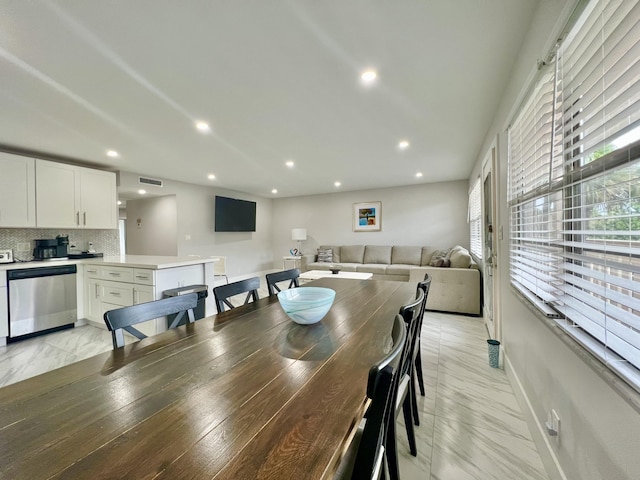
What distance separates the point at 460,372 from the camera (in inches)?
90.2

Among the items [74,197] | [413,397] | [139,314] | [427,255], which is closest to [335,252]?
[427,255]

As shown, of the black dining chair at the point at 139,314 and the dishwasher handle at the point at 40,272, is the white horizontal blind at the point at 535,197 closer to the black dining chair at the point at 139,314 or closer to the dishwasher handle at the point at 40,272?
the black dining chair at the point at 139,314

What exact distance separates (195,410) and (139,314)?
722mm

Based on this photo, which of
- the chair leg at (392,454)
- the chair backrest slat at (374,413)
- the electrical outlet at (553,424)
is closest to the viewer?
the chair backrest slat at (374,413)

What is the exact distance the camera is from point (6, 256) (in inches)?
130

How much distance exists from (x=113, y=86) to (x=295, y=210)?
586cm

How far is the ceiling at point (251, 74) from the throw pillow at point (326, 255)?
10.4ft

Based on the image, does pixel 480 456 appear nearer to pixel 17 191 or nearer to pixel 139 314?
pixel 139 314

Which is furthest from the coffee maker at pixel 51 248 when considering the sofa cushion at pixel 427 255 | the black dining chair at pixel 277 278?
the sofa cushion at pixel 427 255

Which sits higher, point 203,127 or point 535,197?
point 203,127

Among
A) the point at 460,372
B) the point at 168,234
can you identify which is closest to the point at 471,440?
the point at 460,372

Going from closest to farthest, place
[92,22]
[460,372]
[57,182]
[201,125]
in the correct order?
[92,22] → [460,372] → [201,125] → [57,182]

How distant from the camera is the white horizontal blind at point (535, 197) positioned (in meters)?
1.31

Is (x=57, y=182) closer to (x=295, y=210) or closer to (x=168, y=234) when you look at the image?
(x=168, y=234)
